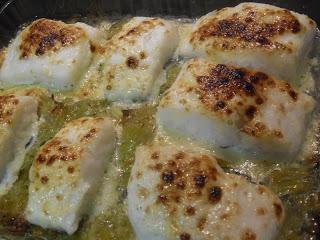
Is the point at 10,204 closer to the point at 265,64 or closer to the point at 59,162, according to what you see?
the point at 59,162

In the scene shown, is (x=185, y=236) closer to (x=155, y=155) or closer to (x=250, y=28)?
(x=155, y=155)

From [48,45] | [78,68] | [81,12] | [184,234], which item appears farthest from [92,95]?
[184,234]

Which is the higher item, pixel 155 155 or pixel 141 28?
pixel 141 28

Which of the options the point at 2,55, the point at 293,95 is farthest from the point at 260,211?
the point at 2,55

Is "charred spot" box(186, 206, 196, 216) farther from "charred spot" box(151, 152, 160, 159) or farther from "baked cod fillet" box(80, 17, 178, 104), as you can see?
"baked cod fillet" box(80, 17, 178, 104)

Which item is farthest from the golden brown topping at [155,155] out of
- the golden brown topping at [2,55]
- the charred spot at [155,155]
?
the golden brown topping at [2,55]

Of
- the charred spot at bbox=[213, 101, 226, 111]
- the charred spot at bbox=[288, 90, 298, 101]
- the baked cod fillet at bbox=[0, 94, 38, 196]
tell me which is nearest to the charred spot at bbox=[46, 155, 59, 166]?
the baked cod fillet at bbox=[0, 94, 38, 196]
